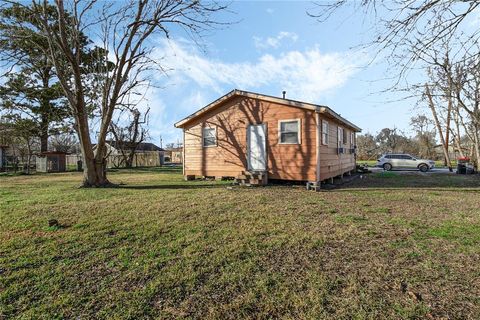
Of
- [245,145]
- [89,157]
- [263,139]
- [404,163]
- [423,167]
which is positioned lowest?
[423,167]

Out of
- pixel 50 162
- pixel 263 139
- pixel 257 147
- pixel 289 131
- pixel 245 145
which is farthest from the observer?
pixel 50 162

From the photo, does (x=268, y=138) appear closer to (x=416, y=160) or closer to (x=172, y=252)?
(x=172, y=252)

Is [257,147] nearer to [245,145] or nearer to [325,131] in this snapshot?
[245,145]

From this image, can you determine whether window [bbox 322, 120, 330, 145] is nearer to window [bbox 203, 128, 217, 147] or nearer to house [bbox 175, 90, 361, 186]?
house [bbox 175, 90, 361, 186]

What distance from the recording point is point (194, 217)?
5.27 metres

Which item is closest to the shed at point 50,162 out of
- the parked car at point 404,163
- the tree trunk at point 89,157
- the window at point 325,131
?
the tree trunk at point 89,157

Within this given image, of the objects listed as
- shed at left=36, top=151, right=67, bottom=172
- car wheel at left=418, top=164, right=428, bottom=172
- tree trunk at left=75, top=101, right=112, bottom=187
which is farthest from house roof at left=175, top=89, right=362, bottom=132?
shed at left=36, top=151, right=67, bottom=172

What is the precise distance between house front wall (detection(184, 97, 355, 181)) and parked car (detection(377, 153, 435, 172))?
31.9ft

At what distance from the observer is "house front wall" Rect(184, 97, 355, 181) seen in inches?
380

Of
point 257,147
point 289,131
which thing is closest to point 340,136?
point 289,131

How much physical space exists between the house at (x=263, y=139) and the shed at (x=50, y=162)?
50.6 ft

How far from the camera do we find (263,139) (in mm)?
10641

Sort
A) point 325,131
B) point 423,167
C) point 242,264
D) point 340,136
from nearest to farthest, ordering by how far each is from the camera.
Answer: point 242,264 < point 325,131 < point 340,136 < point 423,167

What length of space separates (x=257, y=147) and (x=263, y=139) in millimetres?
422
